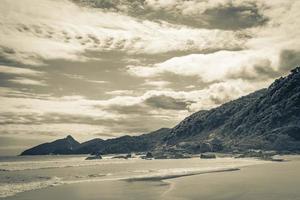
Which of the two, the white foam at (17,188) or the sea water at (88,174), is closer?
the white foam at (17,188)

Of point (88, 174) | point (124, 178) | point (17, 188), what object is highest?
point (88, 174)

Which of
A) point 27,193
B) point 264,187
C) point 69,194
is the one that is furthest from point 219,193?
point 27,193

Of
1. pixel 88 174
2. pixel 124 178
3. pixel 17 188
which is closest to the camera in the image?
pixel 17 188

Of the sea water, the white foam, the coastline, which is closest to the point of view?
the white foam

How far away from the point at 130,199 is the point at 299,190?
17.3 meters

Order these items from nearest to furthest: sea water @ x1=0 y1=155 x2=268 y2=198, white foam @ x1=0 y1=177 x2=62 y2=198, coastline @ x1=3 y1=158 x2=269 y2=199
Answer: white foam @ x1=0 y1=177 x2=62 y2=198 < coastline @ x1=3 y1=158 x2=269 y2=199 < sea water @ x1=0 y1=155 x2=268 y2=198

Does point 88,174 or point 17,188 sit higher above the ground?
point 88,174

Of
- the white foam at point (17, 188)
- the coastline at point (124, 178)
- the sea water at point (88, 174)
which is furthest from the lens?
the sea water at point (88, 174)

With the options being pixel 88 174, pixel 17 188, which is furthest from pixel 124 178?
pixel 17 188

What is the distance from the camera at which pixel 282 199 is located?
32.6 m

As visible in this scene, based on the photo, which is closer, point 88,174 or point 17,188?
point 17,188

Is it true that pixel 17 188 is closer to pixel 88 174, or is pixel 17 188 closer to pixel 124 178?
pixel 124 178

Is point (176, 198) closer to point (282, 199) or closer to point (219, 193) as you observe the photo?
point (219, 193)

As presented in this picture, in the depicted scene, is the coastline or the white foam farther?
the coastline
